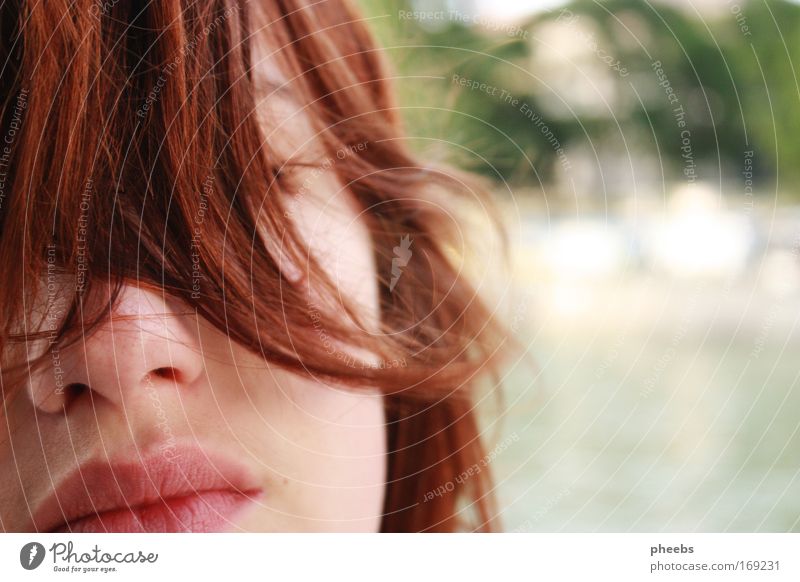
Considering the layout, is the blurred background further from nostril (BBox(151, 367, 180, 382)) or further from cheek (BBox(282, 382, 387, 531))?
nostril (BBox(151, 367, 180, 382))

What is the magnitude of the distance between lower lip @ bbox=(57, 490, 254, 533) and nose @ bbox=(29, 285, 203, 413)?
8cm

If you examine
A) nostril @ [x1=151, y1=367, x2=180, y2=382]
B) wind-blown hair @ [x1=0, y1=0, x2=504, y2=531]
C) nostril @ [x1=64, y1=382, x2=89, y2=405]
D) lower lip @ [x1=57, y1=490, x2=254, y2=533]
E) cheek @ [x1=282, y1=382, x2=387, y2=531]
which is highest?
wind-blown hair @ [x1=0, y1=0, x2=504, y2=531]

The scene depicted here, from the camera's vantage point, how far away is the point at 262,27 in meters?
0.58

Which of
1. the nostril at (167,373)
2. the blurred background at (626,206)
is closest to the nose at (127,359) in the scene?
the nostril at (167,373)

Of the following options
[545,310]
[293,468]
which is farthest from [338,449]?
[545,310]

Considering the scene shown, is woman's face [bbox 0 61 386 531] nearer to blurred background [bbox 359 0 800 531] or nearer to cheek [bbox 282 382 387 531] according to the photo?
cheek [bbox 282 382 387 531]

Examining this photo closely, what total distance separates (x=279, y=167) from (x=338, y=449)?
20cm

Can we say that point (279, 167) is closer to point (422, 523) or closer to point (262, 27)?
point (262, 27)

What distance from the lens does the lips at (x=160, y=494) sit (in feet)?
1.88

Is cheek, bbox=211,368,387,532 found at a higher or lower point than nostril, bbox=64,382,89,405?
lower

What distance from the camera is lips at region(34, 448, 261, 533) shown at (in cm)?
57

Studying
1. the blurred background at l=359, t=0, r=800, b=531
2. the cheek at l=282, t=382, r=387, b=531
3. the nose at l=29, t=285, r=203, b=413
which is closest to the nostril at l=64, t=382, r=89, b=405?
the nose at l=29, t=285, r=203, b=413

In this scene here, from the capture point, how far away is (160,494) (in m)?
0.59

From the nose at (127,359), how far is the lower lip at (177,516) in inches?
3.0
